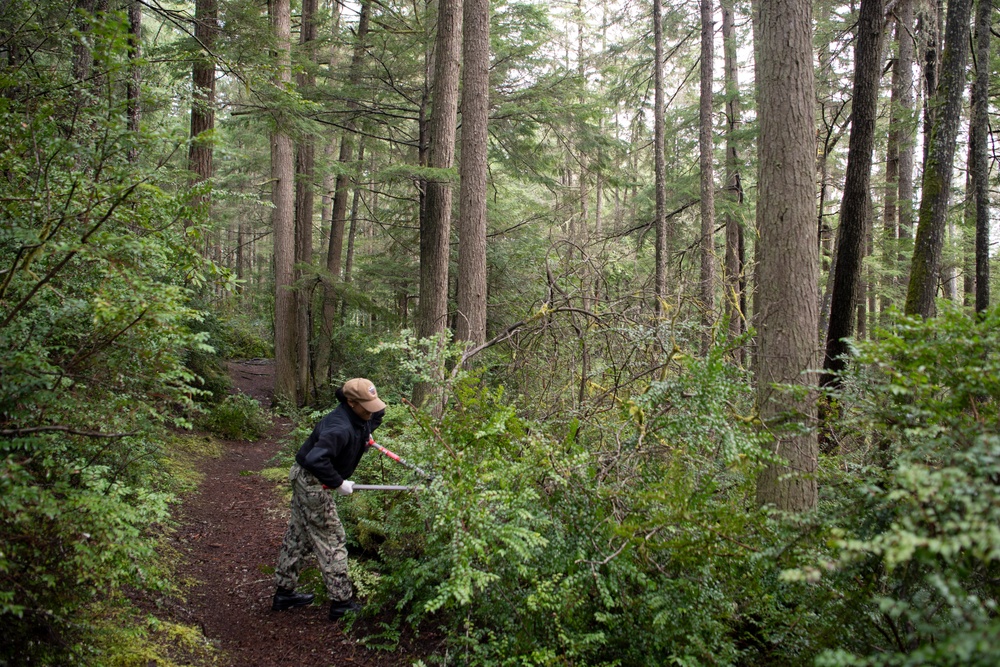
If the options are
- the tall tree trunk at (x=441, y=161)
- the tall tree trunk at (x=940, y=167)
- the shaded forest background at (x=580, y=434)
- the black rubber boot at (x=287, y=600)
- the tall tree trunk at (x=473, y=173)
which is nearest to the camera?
the shaded forest background at (x=580, y=434)

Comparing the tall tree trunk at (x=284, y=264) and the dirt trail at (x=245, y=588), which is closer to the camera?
the dirt trail at (x=245, y=588)

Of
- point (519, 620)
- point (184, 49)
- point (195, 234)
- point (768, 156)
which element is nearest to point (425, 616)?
point (519, 620)

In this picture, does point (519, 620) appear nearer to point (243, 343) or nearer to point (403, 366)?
point (403, 366)

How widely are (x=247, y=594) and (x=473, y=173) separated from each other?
6.25 metres

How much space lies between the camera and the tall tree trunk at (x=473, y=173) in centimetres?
870

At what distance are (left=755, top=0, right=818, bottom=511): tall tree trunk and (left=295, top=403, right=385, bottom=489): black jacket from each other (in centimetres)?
350

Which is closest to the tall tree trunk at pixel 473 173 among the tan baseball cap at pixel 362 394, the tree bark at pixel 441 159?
the tree bark at pixel 441 159

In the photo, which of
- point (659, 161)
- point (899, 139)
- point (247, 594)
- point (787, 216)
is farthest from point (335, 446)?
point (899, 139)

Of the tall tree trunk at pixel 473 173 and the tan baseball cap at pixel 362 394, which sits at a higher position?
the tall tree trunk at pixel 473 173

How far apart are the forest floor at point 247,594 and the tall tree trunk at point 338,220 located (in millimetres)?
6281

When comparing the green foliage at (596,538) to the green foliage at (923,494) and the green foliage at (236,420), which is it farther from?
the green foliage at (236,420)

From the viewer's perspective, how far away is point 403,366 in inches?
180

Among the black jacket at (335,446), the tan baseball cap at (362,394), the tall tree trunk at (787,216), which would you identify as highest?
the tall tree trunk at (787,216)

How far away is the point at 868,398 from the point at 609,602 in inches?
79.4
